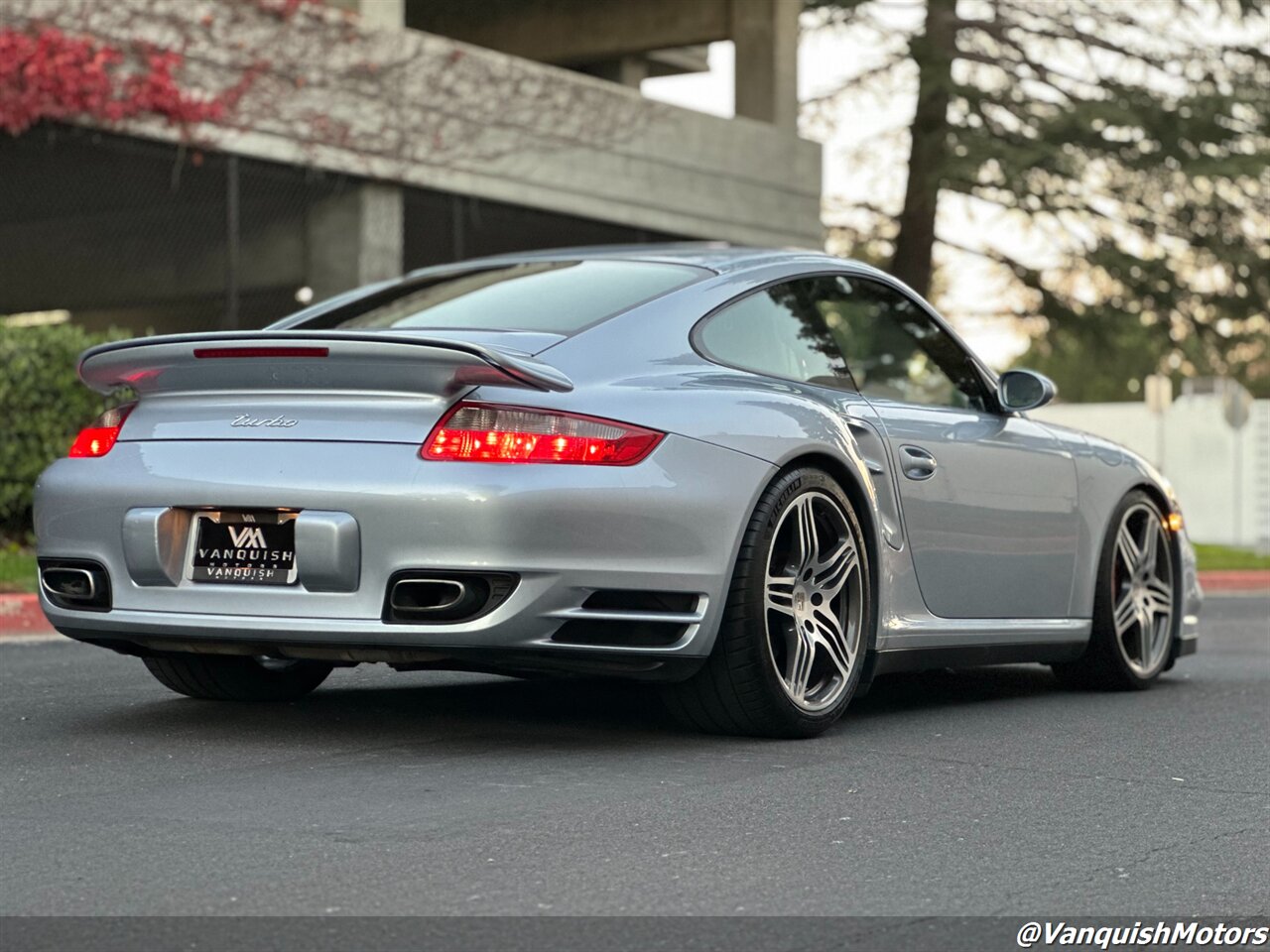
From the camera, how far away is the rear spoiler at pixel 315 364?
4.98m

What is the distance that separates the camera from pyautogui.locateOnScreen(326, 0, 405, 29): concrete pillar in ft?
59.2

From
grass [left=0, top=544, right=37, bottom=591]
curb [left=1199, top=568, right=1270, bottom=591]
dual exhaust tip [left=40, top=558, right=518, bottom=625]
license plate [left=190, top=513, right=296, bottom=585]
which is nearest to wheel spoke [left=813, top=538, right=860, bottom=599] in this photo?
dual exhaust tip [left=40, top=558, right=518, bottom=625]

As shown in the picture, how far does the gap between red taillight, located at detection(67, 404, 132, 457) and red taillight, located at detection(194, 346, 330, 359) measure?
372 mm

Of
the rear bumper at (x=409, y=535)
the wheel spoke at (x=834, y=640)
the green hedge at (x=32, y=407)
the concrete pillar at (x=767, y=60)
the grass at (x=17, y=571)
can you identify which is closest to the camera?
the rear bumper at (x=409, y=535)

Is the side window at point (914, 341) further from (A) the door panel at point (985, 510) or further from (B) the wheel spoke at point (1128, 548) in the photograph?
(B) the wheel spoke at point (1128, 548)

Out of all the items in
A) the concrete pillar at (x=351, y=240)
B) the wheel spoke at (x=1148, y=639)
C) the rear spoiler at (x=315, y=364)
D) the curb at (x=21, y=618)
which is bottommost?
the curb at (x=21, y=618)

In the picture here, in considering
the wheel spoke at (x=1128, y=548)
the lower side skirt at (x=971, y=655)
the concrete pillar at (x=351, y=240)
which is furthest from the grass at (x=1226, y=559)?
the lower side skirt at (x=971, y=655)

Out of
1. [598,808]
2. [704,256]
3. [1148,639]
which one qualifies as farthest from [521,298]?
[1148,639]

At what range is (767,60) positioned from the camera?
→ 23.1 metres

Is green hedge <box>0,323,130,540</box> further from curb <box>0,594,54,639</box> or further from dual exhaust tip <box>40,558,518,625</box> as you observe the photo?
dual exhaust tip <box>40,558,518,625</box>

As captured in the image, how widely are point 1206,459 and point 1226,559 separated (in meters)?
14.8

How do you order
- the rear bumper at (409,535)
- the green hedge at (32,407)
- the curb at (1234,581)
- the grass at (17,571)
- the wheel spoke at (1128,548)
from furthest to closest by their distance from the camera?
the curb at (1234,581) < the green hedge at (32,407) < the grass at (17,571) < the wheel spoke at (1128,548) < the rear bumper at (409,535)

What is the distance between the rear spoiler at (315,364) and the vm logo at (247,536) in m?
0.39

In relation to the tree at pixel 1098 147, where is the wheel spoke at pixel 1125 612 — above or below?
below
